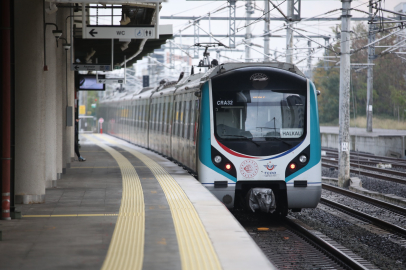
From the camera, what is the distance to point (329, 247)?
333 inches

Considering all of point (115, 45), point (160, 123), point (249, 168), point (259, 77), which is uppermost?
point (115, 45)

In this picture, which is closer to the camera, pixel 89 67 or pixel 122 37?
pixel 122 37

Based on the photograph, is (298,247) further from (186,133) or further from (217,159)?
(186,133)

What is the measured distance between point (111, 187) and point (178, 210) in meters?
3.21

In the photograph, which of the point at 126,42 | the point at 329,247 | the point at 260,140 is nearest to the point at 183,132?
the point at 260,140

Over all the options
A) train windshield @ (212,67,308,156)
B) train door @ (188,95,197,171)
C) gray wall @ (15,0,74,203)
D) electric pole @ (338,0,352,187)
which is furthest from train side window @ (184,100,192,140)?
electric pole @ (338,0,352,187)

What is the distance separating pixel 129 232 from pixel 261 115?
4160 millimetres

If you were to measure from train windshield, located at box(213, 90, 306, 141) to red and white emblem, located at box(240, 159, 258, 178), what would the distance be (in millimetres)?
422

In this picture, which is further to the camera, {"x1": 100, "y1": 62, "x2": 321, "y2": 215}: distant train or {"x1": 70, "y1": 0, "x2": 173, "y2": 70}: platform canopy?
{"x1": 70, "y1": 0, "x2": 173, "y2": 70}: platform canopy

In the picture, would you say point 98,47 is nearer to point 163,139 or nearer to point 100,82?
point 100,82

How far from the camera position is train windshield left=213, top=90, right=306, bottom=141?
402 inches

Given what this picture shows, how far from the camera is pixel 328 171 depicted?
21.7 meters

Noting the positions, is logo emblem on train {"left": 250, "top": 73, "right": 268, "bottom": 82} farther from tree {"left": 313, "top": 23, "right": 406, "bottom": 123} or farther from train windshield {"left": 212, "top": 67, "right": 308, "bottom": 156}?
tree {"left": 313, "top": 23, "right": 406, "bottom": 123}

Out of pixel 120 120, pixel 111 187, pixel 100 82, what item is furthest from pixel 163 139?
pixel 120 120
